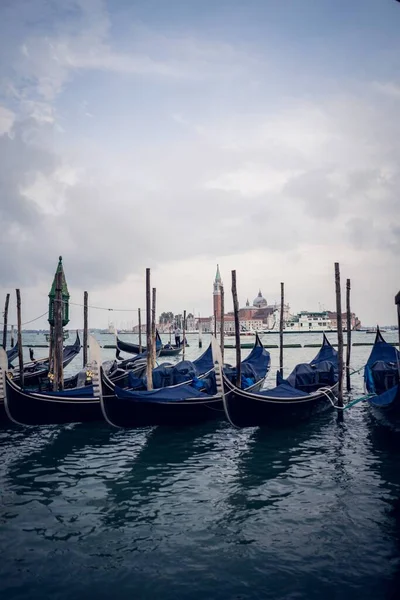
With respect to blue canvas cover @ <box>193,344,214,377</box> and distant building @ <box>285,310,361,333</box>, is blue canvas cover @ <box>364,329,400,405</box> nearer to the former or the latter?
blue canvas cover @ <box>193,344,214,377</box>

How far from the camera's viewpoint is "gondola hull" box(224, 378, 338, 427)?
8836 mm

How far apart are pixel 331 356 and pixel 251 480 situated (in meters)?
9.83

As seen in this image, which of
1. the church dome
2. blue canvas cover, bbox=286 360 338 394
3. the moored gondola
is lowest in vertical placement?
blue canvas cover, bbox=286 360 338 394

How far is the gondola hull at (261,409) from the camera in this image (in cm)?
884

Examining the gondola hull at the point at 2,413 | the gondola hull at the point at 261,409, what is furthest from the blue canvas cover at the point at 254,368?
the gondola hull at the point at 2,413

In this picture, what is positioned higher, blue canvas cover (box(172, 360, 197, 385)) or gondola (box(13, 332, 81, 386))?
blue canvas cover (box(172, 360, 197, 385))

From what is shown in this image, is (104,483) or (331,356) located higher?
(331,356)

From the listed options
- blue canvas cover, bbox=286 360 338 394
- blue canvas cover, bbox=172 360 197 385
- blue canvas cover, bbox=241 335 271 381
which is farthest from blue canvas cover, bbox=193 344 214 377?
blue canvas cover, bbox=286 360 338 394

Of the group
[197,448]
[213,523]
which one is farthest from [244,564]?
[197,448]

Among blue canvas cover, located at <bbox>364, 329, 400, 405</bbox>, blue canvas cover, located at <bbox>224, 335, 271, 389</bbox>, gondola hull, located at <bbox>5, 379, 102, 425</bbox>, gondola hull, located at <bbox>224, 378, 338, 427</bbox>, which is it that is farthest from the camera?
blue canvas cover, located at <bbox>224, 335, 271, 389</bbox>

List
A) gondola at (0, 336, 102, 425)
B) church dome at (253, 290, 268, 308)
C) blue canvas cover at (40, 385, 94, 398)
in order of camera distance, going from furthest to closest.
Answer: church dome at (253, 290, 268, 308)
blue canvas cover at (40, 385, 94, 398)
gondola at (0, 336, 102, 425)

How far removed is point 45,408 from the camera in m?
9.65

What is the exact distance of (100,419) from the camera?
10539mm

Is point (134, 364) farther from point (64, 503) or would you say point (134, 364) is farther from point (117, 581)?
point (117, 581)
